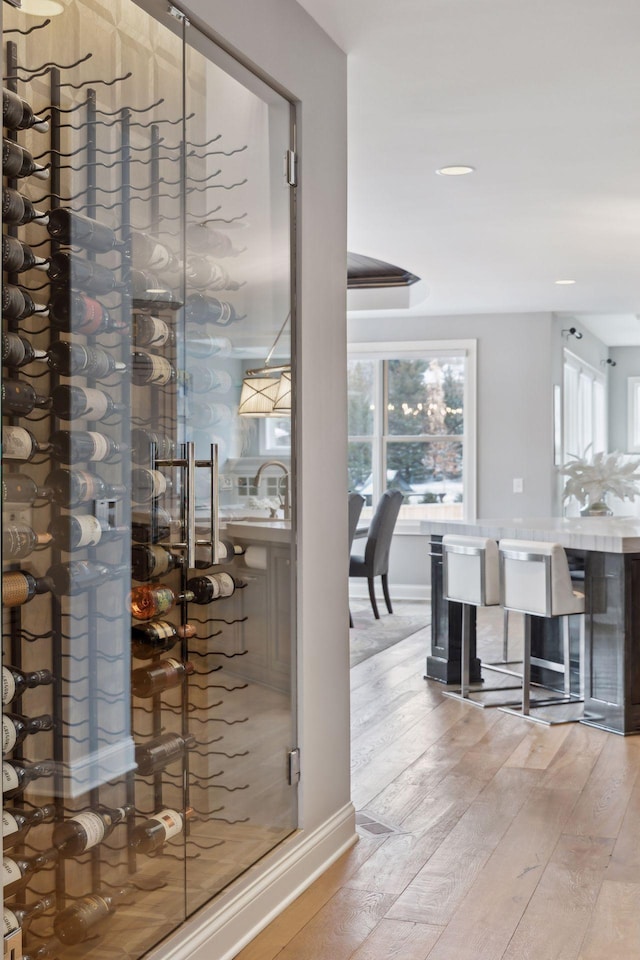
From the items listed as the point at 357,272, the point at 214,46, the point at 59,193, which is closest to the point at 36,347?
the point at 59,193

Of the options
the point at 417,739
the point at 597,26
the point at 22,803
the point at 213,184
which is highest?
the point at 597,26

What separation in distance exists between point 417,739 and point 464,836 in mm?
1175

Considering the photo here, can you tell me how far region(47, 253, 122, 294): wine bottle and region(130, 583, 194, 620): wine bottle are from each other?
2.15ft

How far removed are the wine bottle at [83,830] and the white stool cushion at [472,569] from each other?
3112mm

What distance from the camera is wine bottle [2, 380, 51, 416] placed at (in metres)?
1.84

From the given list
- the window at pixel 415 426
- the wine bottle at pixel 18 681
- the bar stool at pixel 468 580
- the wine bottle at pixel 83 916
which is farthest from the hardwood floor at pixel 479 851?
the window at pixel 415 426

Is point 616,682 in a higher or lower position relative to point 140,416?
lower

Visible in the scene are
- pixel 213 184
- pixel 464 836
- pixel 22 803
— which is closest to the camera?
pixel 22 803

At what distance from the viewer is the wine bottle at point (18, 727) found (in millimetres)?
1829

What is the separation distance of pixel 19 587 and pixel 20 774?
1.16 feet

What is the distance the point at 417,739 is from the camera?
4.46m

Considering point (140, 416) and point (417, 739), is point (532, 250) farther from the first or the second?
point (140, 416)

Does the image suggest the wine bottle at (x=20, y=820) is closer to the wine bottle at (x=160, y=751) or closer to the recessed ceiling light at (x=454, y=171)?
the wine bottle at (x=160, y=751)

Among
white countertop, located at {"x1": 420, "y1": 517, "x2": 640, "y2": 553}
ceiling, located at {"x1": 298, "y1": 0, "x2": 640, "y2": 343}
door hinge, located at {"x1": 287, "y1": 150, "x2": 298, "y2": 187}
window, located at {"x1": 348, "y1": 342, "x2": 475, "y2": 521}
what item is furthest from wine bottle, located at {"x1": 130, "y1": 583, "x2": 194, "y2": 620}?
window, located at {"x1": 348, "y1": 342, "x2": 475, "y2": 521}
